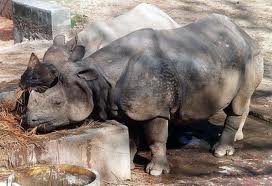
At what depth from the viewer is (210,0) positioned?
1582cm

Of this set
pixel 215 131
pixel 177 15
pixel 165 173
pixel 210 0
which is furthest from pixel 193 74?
pixel 210 0

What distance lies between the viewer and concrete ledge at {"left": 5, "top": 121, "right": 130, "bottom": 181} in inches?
234

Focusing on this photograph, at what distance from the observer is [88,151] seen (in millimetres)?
6203

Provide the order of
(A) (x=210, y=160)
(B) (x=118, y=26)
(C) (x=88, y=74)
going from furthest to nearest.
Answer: (B) (x=118, y=26)
(A) (x=210, y=160)
(C) (x=88, y=74)

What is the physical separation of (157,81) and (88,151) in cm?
94

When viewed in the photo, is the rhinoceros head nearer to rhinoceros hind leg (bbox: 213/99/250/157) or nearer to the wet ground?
the wet ground

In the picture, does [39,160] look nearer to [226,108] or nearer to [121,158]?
[121,158]

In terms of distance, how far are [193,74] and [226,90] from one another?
513 mm

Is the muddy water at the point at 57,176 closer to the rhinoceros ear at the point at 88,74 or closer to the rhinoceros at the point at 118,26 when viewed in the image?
the rhinoceros ear at the point at 88,74

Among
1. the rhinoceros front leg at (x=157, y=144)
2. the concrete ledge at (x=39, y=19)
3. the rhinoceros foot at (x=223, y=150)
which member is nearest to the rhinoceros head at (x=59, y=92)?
the rhinoceros front leg at (x=157, y=144)

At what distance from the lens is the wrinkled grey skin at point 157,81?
6.23 meters

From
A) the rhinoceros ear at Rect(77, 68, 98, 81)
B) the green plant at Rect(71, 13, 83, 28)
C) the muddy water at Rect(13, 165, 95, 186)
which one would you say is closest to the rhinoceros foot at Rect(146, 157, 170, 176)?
the rhinoceros ear at Rect(77, 68, 98, 81)

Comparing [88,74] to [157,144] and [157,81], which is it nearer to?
[157,81]

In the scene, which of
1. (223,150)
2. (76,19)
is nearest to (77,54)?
(223,150)
